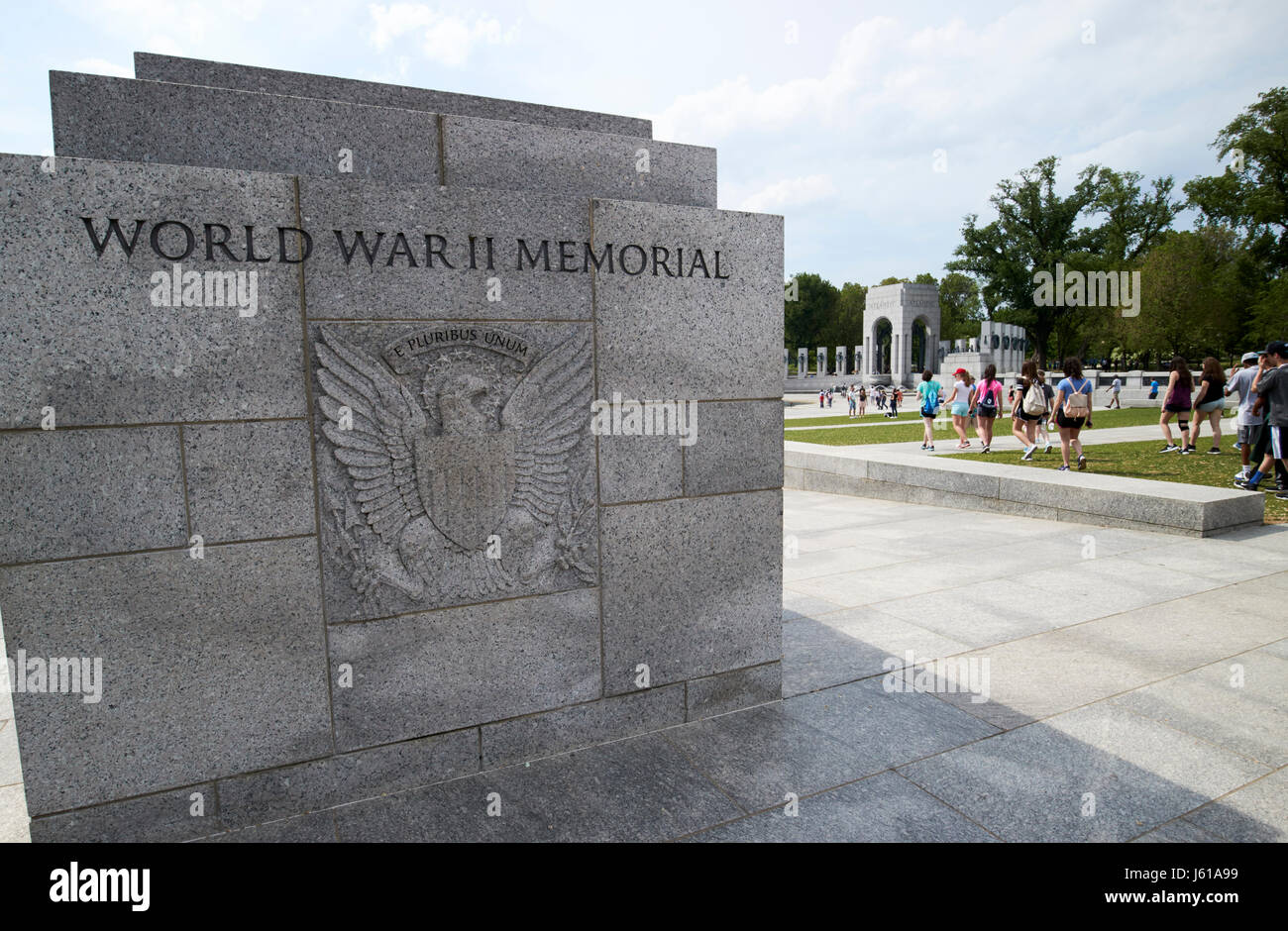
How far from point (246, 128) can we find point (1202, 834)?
527cm

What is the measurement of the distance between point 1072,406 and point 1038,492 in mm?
2579

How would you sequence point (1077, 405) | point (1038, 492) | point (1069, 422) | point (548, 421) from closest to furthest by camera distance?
point (548, 421), point (1038, 492), point (1077, 405), point (1069, 422)

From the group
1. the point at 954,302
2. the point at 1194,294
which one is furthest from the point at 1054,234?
the point at 954,302

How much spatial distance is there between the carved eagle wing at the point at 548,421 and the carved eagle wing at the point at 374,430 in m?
0.50

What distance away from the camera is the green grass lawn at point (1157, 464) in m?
10.5

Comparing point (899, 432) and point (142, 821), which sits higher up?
point (899, 432)

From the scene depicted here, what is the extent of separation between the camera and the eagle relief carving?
11.3 feet

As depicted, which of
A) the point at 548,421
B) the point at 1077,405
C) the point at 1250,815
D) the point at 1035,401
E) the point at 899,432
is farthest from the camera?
the point at 899,432

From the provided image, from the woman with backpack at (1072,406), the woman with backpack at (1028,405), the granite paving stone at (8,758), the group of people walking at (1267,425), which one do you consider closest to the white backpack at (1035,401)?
the woman with backpack at (1028,405)

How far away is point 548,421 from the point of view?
150 inches

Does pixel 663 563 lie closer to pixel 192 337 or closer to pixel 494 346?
pixel 494 346

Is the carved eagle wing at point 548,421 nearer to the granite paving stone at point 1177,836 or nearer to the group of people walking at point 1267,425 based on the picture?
the granite paving stone at point 1177,836

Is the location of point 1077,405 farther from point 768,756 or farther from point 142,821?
point 142,821
